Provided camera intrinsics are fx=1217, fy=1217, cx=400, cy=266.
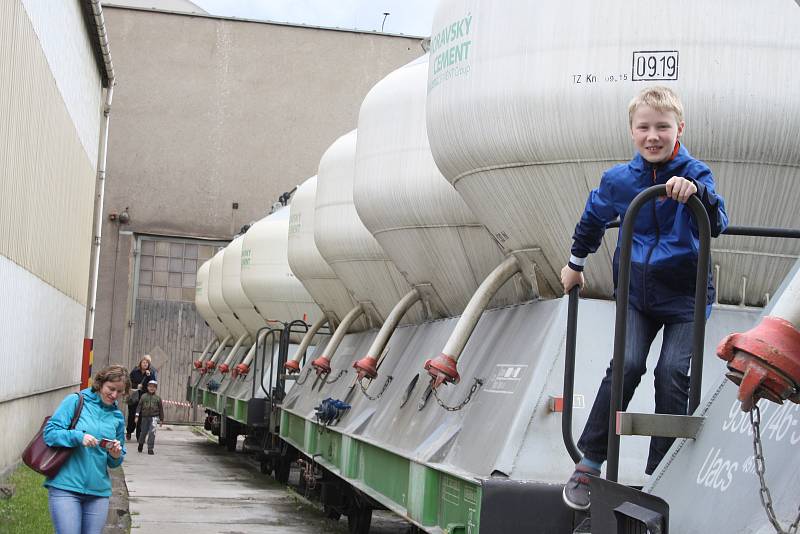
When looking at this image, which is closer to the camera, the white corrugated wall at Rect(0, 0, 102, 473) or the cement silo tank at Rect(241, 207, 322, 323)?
the white corrugated wall at Rect(0, 0, 102, 473)

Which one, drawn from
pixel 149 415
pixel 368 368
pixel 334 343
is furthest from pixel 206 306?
pixel 368 368

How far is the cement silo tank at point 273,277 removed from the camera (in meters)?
21.4

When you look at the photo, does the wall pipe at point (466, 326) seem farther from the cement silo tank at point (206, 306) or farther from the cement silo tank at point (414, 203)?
the cement silo tank at point (206, 306)

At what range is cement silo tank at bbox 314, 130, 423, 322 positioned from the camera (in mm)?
12852

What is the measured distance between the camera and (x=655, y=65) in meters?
6.72

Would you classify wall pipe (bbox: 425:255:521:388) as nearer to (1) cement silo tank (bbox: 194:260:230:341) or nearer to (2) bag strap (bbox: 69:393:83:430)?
(2) bag strap (bbox: 69:393:83:430)

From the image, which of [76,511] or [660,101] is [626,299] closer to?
[660,101]

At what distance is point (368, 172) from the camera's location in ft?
37.0

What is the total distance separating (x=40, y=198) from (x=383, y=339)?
24.4 feet

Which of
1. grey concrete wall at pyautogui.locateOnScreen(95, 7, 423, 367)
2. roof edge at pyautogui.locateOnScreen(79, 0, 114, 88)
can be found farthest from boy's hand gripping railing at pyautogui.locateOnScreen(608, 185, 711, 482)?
grey concrete wall at pyautogui.locateOnScreen(95, 7, 423, 367)

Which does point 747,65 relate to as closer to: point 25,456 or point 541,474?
point 541,474

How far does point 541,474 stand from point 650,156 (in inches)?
101

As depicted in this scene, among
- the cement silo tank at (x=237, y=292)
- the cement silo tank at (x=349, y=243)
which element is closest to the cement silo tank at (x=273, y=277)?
the cement silo tank at (x=237, y=292)

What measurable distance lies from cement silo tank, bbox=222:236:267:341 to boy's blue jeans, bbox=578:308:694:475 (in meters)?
19.3
